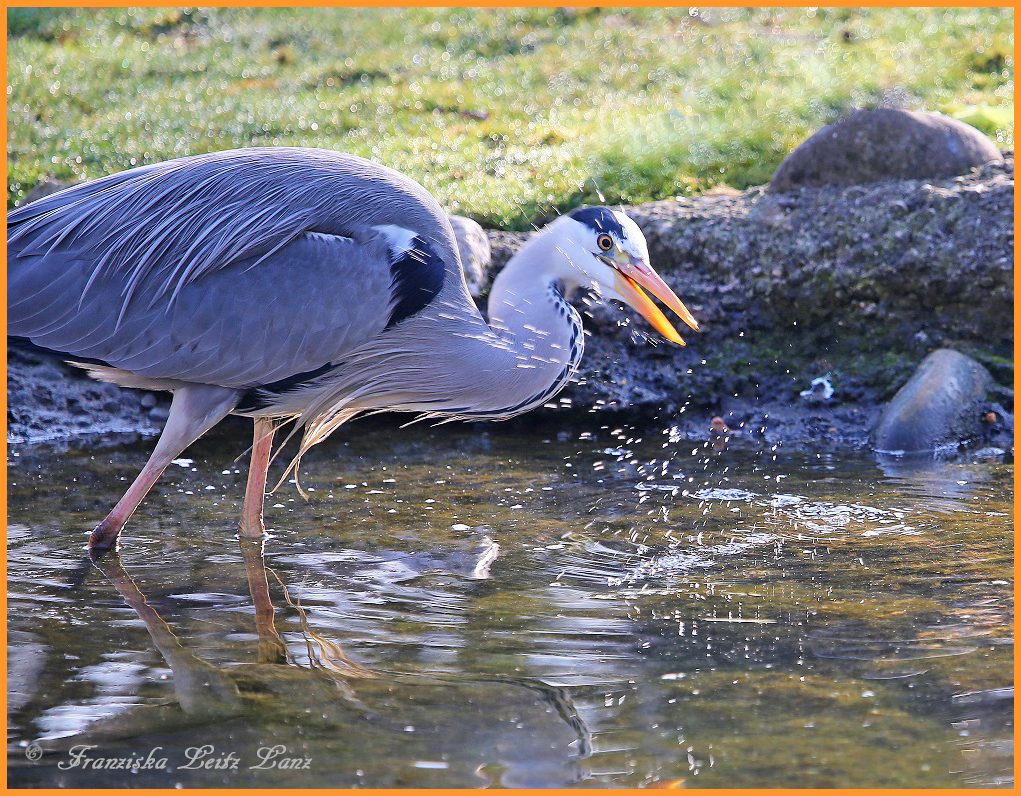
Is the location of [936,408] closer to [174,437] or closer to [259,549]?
[259,549]

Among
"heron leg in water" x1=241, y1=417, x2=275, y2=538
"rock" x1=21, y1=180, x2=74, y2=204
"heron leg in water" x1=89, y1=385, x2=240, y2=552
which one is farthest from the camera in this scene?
"rock" x1=21, y1=180, x2=74, y2=204

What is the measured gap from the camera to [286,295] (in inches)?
187

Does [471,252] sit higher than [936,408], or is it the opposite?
[471,252]

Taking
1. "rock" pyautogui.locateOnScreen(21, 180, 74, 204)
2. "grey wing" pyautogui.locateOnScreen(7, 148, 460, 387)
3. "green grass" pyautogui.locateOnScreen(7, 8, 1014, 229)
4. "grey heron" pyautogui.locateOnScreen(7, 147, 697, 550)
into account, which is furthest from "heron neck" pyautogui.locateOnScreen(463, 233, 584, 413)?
"rock" pyautogui.locateOnScreen(21, 180, 74, 204)

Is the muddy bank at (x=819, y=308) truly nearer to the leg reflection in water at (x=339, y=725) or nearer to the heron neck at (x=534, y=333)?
the heron neck at (x=534, y=333)

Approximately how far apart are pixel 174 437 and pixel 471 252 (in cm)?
231

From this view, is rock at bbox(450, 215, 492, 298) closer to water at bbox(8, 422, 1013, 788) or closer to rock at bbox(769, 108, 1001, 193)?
water at bbox(8, 422, 1013, 788)

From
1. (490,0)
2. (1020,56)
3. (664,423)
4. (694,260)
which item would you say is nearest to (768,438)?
(664,423)

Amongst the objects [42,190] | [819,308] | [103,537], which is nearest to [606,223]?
[103,537]

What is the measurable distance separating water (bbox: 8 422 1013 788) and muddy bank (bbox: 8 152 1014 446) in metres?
0.54

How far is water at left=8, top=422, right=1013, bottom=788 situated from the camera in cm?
302

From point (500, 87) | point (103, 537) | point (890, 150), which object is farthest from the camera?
point (500, 87)

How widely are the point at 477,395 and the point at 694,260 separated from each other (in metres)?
2.46

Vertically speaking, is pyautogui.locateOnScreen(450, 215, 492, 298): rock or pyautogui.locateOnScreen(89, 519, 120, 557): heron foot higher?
pyautogui.locateOnScreen(450, 215, 492, 298): rock
